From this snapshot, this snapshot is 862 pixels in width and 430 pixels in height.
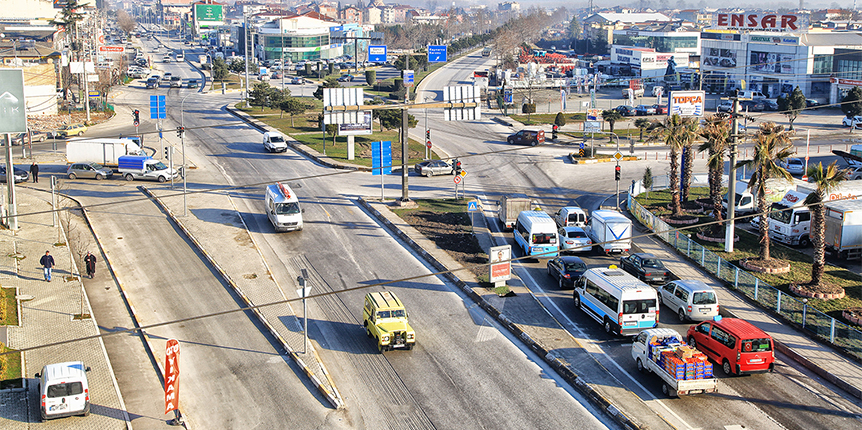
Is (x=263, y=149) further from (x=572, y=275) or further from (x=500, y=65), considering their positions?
(x=500, y=65)

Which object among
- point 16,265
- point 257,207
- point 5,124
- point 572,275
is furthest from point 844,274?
point 5,124

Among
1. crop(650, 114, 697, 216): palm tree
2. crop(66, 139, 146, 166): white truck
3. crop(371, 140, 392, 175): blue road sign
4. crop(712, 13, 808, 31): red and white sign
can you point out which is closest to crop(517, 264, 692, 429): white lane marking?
crop(650, 114, 697, 216): palm tree

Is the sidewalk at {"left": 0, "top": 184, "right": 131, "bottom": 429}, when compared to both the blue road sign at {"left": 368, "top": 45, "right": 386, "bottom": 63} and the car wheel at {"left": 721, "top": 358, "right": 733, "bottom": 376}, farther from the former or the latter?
the blue road sign at {"left": 368, "top": 45, "right": 386, "bottom": 63}

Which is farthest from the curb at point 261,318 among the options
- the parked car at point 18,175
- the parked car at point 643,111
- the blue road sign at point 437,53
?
the parked car at point 643,111

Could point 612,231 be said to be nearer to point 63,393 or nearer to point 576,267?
point 576,267

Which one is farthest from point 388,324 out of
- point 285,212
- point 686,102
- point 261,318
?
point 686,102

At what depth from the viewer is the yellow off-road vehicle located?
26.4 metres

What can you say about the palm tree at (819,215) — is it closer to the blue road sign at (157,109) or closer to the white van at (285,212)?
the white van at (285,212)

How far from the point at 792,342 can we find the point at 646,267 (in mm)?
6996

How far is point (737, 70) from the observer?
107 metres

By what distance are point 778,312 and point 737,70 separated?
8566cm

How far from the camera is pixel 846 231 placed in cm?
3575

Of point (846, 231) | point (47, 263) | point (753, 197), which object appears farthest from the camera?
point (753, 197)

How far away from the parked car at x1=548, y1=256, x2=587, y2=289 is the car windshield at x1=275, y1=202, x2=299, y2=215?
13.9 meters
